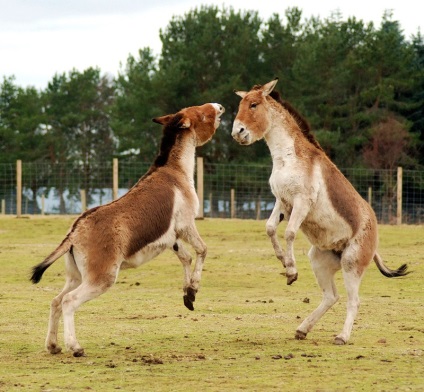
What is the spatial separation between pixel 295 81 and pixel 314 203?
47.5 metres

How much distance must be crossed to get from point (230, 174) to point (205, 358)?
1498 inches

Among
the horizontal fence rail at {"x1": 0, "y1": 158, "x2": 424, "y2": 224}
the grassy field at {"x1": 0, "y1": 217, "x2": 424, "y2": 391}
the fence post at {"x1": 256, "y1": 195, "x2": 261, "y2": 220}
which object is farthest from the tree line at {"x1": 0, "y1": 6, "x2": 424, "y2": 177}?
the grassy field at {"x1": 0, "y1": 217, "x2": 424, "y2": 391}

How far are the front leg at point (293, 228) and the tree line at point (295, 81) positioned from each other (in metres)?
41.7

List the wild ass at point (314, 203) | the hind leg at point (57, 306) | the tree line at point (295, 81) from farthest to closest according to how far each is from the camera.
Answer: the tree line at point (295, 81) → the wild ass at point (314, 203) → the hind leg at point (57, 306)

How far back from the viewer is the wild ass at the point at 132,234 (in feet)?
32.8

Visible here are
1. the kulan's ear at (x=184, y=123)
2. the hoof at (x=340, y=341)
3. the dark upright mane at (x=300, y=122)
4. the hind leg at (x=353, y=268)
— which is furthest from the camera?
the kulan's ear at (x=184, y=123)

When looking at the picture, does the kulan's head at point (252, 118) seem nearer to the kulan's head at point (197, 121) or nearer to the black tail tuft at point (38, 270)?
the kulan's head at point (197, 121)

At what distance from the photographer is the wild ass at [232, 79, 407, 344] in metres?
10.9

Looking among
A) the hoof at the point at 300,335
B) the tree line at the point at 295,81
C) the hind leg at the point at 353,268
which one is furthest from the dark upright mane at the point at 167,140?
the tree line at the point at 295,81

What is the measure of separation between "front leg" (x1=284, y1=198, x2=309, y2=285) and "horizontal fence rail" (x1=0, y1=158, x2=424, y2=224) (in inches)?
937

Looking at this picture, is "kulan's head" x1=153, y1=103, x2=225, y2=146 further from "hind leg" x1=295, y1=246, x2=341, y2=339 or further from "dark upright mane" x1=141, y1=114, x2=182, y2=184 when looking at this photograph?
"hind leg" x1=295, y1=246, x2=341, y2=339

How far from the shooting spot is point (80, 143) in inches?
2874

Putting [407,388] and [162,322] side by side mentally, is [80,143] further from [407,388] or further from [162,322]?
[407,388]

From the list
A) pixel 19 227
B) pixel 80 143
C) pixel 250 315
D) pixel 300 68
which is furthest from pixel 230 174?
pixel 250 315
